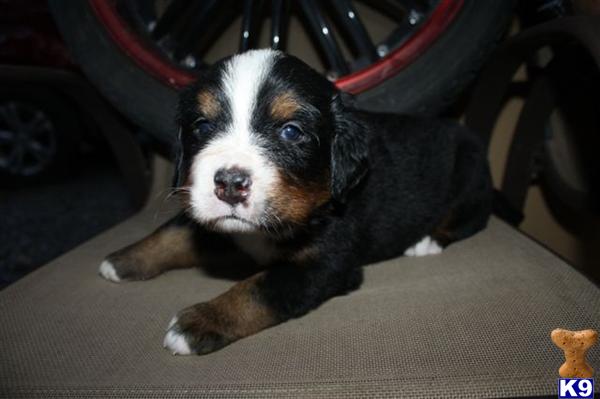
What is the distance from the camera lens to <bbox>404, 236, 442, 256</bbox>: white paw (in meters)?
2.94

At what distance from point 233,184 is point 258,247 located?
2.30 ft

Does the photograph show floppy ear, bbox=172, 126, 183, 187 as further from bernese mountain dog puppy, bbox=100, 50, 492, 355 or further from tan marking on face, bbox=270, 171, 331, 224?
tan marking on face, bbox=270, 171, 331, 224

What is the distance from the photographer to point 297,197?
2.18 meters

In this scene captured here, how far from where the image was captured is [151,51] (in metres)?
3.28

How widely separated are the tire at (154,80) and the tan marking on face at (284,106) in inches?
42.9

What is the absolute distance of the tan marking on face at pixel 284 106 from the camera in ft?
7.22

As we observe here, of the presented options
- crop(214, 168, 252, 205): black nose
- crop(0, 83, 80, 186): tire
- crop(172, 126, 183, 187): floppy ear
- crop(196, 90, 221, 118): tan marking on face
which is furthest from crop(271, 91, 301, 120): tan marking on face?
crop(0, 83, 80, 186): tire

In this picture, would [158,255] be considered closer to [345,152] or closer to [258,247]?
[258,247]

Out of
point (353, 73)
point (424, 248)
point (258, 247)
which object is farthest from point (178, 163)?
point (424, 248)

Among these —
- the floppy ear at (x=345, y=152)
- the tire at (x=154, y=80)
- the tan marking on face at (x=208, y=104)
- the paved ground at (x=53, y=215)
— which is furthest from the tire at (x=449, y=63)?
the paved ground at (x=53, y=215)

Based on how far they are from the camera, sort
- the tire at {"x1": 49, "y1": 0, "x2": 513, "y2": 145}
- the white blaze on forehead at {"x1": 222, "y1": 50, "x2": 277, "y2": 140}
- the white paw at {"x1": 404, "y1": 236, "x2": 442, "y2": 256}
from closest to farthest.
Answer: the white blaze on forehead at {"x1": 222, "y1": 50, "x2": 277, "y2": 140}
the white paw at {"x1": 404, "y1": 236, "x2": 442, "y2": 256}
the tire at {"x1": 49, "y1": 0, "x2": 513, "y2": 145}

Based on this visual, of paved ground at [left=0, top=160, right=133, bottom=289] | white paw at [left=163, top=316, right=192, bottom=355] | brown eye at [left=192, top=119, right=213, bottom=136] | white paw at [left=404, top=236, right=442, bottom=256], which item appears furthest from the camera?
paved ground at [left=0, top=160, right=133, bottom=289]

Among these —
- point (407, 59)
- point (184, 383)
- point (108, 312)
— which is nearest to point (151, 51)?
point (407, 59)

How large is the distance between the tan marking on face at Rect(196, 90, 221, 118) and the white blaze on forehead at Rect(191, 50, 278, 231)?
0.06 meters
